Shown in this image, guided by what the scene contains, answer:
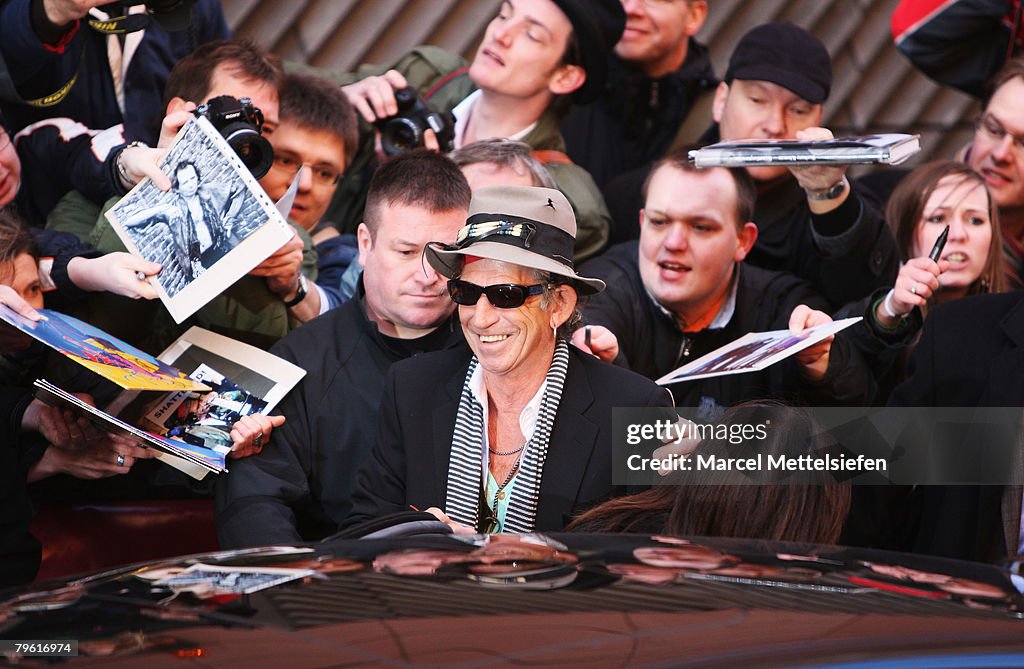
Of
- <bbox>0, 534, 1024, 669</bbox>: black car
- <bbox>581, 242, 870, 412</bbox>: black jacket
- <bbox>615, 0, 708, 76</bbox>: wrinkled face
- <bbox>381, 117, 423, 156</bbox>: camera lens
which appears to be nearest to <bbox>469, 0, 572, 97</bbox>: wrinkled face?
<bbox>381, 117, 423, 156</bbox>: camera lens

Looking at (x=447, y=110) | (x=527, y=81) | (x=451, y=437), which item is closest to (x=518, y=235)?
(x=451, y=437)

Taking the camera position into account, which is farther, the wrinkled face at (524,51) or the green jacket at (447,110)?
the wrinkled face at (524,51)

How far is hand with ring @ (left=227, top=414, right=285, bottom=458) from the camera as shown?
11.0ft

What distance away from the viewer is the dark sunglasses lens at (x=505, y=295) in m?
3.07

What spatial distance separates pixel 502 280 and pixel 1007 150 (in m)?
2.38

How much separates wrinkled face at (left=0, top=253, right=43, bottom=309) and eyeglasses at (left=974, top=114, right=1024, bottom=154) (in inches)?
128

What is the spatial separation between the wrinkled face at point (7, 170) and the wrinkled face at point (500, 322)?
1.49m

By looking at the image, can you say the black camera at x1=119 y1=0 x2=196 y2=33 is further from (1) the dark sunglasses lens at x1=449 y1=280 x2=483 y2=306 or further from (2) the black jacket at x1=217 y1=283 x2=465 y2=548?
(1) the dark sunglasses lens at x1=449 y1=280 x2=483 y2=306

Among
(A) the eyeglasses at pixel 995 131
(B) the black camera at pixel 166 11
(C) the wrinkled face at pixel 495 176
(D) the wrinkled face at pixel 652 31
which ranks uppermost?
(D) the wrinkled face at pixel 652 31

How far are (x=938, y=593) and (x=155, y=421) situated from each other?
218 cm

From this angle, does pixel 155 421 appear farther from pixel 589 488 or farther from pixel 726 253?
pixel 726 253

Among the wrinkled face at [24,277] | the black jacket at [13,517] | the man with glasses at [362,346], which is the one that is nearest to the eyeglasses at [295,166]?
the man with glasses at [362,346]

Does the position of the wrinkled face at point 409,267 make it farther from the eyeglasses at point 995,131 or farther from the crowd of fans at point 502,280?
the eyeglasses at point 995,131

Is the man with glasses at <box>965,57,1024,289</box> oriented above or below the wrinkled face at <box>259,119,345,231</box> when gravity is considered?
above
